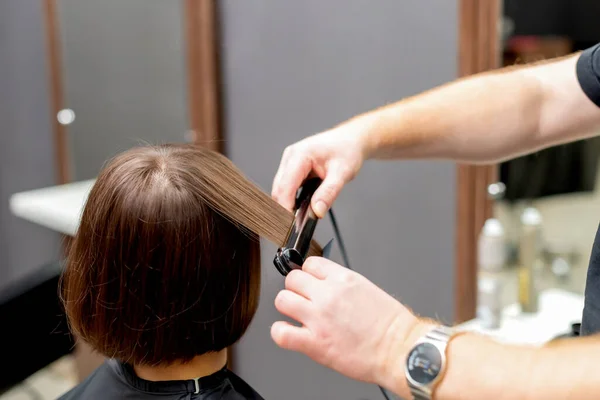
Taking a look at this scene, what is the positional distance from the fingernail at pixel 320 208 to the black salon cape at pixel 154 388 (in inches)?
12.0

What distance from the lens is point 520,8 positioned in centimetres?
168

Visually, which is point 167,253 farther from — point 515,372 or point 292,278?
point 515,372

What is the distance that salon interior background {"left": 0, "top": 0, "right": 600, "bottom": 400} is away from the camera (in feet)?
5.26

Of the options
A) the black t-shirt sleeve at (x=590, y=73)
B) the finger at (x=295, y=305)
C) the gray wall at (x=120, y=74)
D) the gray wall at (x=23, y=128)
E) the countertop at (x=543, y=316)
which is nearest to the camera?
the finger at (x=295, y=305)

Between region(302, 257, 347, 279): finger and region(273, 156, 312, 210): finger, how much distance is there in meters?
0.25

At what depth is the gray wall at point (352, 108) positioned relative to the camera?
1.67 metres

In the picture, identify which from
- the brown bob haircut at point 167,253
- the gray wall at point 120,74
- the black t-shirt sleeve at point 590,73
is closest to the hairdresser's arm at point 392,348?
the brown bob haircut at point 167,253

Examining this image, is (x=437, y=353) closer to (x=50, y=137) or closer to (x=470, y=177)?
(x=470, y=177)

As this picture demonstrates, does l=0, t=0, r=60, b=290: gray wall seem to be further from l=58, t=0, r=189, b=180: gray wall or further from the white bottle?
the white bottle

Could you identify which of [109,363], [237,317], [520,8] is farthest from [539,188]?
[109,363]

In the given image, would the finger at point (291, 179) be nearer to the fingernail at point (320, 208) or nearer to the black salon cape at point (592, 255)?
the fingernail at point (320, 208)

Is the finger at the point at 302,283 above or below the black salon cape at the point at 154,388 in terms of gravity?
above

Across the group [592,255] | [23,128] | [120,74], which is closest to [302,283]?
[592,255]

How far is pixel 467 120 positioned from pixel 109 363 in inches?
31.2
